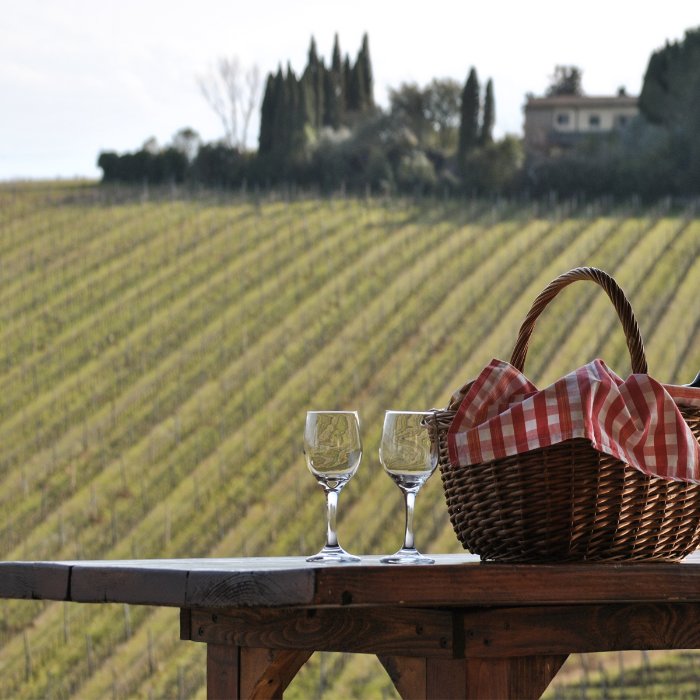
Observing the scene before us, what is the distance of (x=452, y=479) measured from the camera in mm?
1792

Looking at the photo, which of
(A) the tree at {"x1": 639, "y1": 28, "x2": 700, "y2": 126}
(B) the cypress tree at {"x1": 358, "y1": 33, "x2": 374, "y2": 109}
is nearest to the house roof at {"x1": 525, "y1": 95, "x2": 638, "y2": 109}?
(B) the cypress tree at {"x1": 358, "y1": 33, "x2": 374, "y2": 109}

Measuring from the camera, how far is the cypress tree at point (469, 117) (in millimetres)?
23384

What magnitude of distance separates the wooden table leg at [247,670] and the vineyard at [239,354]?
5.91m

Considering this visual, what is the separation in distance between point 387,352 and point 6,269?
5.27m

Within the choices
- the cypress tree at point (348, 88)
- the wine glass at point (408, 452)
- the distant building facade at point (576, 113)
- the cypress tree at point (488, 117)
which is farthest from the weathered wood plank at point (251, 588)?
the distant building facade at point (576, 113)

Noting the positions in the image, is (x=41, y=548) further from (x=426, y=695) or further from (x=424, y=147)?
(x=424, y=147)

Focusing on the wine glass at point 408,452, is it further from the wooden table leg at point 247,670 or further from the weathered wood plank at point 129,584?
the weathered wood plank at point 129,584

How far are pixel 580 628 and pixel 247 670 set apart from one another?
46 centimetres

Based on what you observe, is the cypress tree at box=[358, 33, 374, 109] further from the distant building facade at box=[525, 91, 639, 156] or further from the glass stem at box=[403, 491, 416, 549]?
the glass stem at box=[403, 491, 416, 549]

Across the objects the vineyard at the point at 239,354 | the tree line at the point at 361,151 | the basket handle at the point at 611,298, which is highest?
the basket handle at the point at 611,298

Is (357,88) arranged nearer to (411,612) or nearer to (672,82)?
(672,82)

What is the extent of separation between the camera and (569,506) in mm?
1672

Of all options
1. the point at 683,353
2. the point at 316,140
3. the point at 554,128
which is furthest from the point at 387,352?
the point at 554,128

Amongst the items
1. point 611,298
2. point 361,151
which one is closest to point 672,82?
point 361,151
